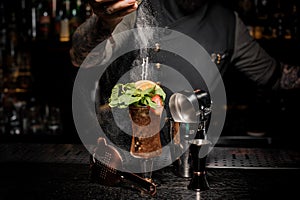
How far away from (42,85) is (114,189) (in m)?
2.12

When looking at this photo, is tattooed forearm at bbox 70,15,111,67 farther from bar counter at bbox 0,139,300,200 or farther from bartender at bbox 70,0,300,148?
bar counter at bbox 0,139,300,200

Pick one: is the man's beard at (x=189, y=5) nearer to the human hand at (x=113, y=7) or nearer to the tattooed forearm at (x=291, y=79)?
the tattooed forearm at (x=291, y=79)

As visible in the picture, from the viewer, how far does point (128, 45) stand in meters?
2.36

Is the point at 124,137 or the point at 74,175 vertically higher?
the point at 124,137

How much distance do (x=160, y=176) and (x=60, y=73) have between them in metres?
1.94

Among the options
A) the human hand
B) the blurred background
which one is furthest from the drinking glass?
the blurred background

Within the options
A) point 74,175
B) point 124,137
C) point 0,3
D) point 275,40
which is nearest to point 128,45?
point 124,137

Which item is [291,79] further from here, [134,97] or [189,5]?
[134,97]

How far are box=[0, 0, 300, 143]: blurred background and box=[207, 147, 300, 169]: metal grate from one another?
3.50ft

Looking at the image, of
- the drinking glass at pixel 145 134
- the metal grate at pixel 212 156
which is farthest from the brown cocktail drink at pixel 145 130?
the metal grate at pixel 212 156

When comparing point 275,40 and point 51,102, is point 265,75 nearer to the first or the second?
point 275,40

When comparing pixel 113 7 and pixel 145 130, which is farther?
pixel 145 130

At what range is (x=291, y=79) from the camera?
9.04ft

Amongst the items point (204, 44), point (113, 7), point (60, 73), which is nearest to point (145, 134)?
point (113, 7)
